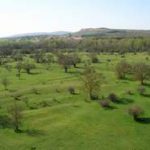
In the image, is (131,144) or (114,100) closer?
(131,144)

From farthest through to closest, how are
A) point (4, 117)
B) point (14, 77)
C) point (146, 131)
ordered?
point (14, 77) < point (4, 117) < point (146, 131)

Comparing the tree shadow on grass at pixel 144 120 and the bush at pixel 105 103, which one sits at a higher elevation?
the bush at pixel 105 103

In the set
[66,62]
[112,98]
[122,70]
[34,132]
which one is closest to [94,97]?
[112,98]

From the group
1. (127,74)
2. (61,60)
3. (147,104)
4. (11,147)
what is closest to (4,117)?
(11,147)

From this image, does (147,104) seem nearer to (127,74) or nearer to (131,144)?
(131,144)

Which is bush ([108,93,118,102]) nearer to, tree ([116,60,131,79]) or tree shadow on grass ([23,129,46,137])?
tree shadow on grass ([23,129,46,137])

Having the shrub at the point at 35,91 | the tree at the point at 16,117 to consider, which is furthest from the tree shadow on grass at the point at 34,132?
the shrub at the point at 35,91

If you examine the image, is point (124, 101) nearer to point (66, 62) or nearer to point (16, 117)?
point (16, 117)

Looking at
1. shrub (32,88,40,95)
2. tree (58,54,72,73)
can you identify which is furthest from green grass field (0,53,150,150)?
tree (58,54,72,73)

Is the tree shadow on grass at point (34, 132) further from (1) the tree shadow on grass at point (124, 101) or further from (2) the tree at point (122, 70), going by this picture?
(2) the tree at point (122, 70)
